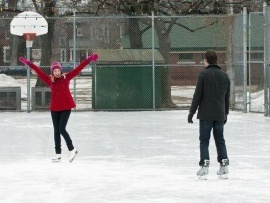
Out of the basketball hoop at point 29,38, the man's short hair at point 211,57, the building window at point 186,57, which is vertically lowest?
the man's short hair at point 211,57

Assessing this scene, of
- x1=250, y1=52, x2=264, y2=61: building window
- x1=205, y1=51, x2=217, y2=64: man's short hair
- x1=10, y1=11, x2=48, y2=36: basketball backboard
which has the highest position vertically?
x1=10, y1=11, x2=48, y2=36: basketball backboard

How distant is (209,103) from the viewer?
10.7 metres

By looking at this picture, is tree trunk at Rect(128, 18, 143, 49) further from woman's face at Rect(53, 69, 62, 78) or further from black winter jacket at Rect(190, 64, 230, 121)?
black winter jacket at Rect(190, 64, 230, 121)

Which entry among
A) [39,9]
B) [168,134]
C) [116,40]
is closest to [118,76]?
[116,40]

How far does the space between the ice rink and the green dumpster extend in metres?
4.35

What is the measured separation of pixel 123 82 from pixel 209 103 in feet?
47.5

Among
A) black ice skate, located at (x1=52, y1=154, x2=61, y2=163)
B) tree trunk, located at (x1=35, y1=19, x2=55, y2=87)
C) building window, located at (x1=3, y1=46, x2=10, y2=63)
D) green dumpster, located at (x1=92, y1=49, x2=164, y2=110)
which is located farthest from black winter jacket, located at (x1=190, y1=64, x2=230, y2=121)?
building window, located at (x1=3, y1=46, x2=10, y2=63)

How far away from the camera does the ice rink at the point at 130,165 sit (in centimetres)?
955

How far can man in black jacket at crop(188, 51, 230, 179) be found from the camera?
10.7 meters

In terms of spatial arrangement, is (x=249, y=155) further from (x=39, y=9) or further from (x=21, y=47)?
(x=39, y=9)

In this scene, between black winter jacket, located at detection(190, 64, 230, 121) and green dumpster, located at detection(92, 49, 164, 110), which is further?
green dumpster, located at detection(92, 49, 164, 110)

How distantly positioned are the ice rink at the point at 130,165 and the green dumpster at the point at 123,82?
14.3ft

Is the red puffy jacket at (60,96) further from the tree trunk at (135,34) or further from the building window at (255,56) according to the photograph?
the building window at (255,56)

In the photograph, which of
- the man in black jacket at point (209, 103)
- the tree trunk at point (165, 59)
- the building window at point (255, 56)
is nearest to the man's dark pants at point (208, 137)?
the man in black jacket at point (209, 103)
